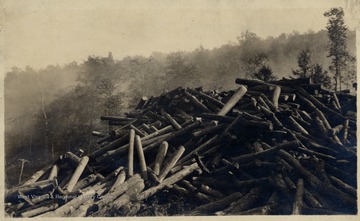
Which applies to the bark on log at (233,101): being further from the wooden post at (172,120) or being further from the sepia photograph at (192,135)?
the wooden post at (172,120)

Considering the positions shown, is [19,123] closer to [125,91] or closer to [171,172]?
[125,91]

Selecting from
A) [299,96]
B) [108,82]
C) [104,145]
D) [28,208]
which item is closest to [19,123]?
[108,82]

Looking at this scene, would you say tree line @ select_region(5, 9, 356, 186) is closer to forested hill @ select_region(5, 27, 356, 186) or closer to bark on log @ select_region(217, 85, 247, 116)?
forested hill @ select_region(5, 27, 356, 186)

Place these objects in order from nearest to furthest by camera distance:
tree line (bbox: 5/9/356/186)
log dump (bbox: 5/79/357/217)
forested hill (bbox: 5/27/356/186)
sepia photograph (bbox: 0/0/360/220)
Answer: log dump (bbox: 5/79/357/217)
sepia photograph (bbox: 0/0/360/220)
tree line (bbox: 5/9/356/186)
forested hill (bbox: 5/27/356/186)

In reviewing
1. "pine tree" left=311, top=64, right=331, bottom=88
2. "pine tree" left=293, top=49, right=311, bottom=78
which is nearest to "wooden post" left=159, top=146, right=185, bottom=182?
"pine tree" left=311, top=64, right=331, bottom=88

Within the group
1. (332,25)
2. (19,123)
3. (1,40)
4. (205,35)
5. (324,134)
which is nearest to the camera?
(1,40)

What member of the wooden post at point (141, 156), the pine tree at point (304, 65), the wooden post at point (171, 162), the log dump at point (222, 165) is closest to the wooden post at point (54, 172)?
the log dump at point (222, 165)

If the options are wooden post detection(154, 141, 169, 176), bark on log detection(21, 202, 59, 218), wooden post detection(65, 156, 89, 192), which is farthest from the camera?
wooden post detection(154, 141, 169, 176)
